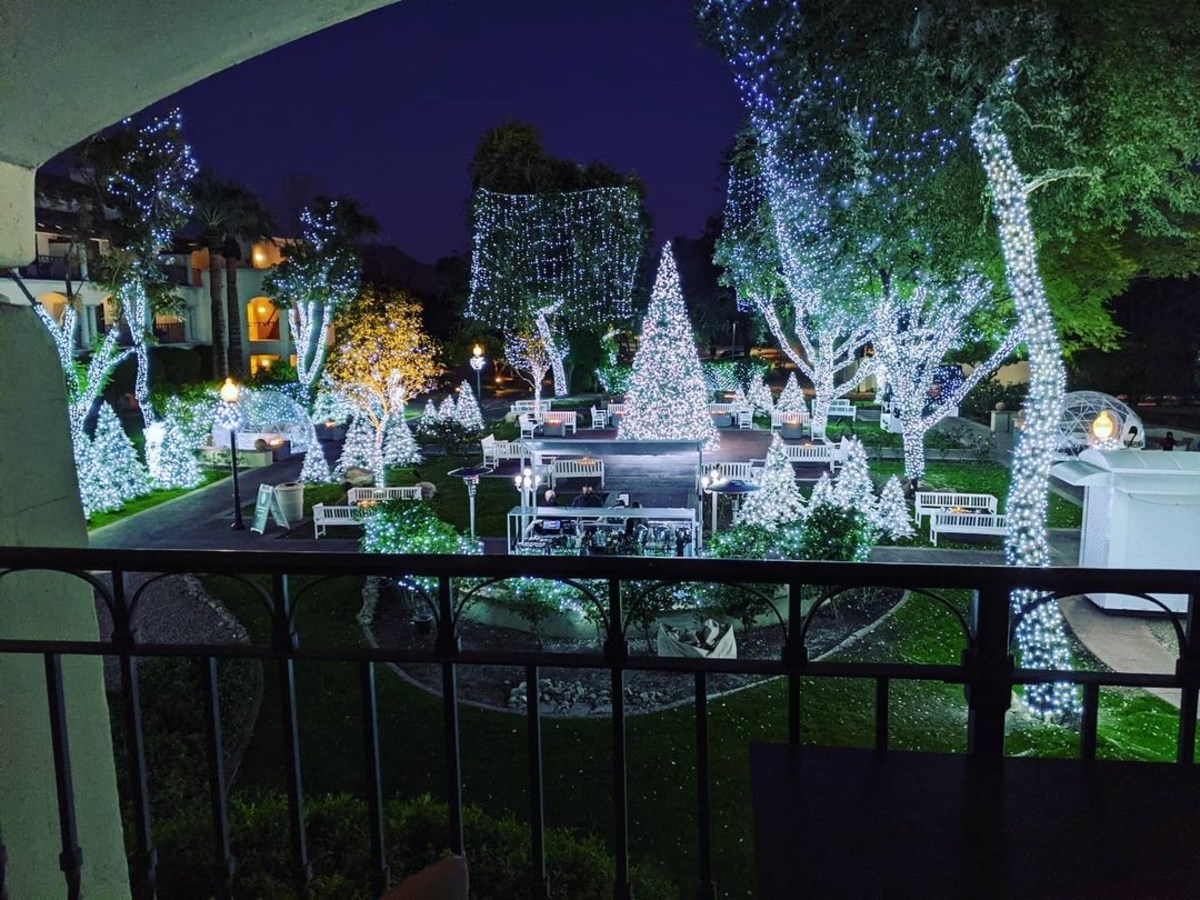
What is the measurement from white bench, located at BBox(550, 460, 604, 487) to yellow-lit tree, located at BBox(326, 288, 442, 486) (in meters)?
4.67

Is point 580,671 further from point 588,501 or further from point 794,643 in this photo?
point 794,643

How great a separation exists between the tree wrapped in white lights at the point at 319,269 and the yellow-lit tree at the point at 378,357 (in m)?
4.76

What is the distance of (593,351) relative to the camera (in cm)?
3856

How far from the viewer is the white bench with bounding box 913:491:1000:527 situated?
44.9 feet

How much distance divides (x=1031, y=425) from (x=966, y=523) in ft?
16.2

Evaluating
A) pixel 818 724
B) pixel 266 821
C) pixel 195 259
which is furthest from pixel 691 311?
pixel 266 821

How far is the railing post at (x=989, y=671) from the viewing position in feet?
6.04

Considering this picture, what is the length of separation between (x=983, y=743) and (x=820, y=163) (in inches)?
438

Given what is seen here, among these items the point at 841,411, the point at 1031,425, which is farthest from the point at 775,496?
the point at 841,411

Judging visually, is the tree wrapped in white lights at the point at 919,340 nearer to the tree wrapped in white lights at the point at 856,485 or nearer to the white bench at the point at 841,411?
the tree wrapped in white lights at the point at 856,485

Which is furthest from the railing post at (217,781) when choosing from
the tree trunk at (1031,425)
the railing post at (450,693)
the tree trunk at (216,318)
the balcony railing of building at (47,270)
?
the balcony railing of building at (47,270)

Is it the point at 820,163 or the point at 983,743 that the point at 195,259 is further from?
the point at 983,743

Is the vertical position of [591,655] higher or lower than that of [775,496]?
higher

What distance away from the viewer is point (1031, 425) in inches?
347
